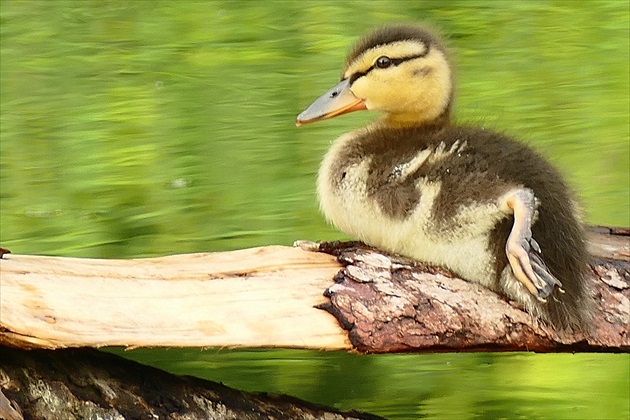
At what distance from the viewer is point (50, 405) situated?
56.4 inches

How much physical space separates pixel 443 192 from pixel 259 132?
0.98 m

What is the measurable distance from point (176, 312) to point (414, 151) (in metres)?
0.44

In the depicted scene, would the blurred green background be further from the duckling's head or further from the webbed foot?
the webbed foot

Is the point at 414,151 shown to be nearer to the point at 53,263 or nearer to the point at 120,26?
the point at 53,263

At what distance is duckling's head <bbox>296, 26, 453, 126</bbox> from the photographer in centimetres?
→ 168

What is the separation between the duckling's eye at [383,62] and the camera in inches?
66.1

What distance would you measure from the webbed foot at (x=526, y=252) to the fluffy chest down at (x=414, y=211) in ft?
0.15

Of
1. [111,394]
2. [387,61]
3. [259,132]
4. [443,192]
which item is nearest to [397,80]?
[387,61]

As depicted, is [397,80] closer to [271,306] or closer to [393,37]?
[393,37]

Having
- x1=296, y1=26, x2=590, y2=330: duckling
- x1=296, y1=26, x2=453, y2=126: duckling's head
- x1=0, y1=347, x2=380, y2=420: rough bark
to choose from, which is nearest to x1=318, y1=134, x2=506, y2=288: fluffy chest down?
x1=296, y1=26, x2=590, y2=330: duckling

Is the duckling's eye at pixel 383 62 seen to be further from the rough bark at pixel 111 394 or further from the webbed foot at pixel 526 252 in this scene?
the rough bark at pixel 111 394

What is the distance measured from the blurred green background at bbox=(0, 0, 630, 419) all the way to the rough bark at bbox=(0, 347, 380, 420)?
17cm

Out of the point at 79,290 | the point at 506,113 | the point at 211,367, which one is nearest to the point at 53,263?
the point at 79,290

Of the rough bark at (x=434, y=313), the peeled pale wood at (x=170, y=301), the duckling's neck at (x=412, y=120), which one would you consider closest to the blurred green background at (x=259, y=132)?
the duckling's neck at (x=412, y=120)
